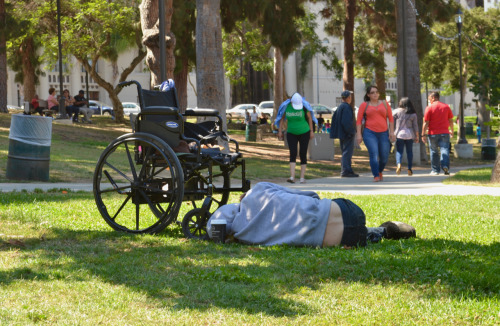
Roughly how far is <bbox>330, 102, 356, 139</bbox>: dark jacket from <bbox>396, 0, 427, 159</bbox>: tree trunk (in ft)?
22.5

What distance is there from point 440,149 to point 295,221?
1143 cm

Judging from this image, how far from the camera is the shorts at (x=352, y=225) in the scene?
19.7 feet

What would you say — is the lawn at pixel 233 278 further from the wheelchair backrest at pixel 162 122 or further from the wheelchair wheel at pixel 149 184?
the wheelchair backrest at pixel 162 122

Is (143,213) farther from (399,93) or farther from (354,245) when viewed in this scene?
(399,93)

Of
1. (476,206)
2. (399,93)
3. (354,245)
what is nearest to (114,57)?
(399,93)

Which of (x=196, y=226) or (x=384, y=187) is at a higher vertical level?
(x=196, y=226)

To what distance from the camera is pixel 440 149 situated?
16891 millimetres

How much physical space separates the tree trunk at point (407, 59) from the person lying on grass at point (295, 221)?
1693 centimetres

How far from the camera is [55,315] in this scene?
4.18 metres

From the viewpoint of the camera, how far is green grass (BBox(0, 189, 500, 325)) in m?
4.18

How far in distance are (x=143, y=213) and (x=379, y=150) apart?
7.17 metres

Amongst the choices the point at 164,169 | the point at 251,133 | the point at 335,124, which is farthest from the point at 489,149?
the point at 164,169

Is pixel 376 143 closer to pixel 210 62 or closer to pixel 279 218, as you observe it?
pixel 210 62

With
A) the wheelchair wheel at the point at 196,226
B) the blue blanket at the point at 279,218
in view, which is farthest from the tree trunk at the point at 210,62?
the blue blanket at the point at 279,218
